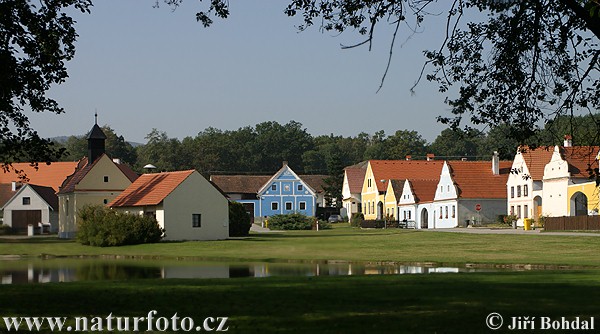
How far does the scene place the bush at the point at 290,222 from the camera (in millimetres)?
80375

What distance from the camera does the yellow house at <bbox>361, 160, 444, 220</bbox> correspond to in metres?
99.8

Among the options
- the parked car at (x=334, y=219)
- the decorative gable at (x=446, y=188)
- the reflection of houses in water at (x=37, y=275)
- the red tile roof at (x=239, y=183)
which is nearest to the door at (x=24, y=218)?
the red tile roof at (x=239, y=183)

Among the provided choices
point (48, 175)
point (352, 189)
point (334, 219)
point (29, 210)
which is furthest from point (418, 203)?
point (48, 175)

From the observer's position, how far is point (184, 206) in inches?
2281

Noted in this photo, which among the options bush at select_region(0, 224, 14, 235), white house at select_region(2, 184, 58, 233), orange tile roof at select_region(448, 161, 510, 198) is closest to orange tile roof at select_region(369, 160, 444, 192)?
orange tile roof at select_region(448, 161, 510, 198)

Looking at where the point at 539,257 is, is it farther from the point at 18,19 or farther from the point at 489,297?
the point at 18,19

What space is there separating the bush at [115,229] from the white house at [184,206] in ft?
5.97

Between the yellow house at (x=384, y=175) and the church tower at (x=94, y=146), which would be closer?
the church tower at (x=94, y=146)

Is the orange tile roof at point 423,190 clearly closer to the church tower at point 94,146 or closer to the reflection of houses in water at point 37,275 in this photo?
the church tower at point 94,146

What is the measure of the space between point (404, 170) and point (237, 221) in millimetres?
43309

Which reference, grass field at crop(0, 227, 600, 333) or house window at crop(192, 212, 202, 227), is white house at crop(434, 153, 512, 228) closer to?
house window at crop(192, 212, 202, 227)

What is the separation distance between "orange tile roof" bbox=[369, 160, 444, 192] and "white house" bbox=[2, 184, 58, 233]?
124 ft

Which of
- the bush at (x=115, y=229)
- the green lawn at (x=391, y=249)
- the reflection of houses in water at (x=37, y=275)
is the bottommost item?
the green lawn at (x=391, y=249)

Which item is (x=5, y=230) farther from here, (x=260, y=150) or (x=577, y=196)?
(x=260, y=150)
